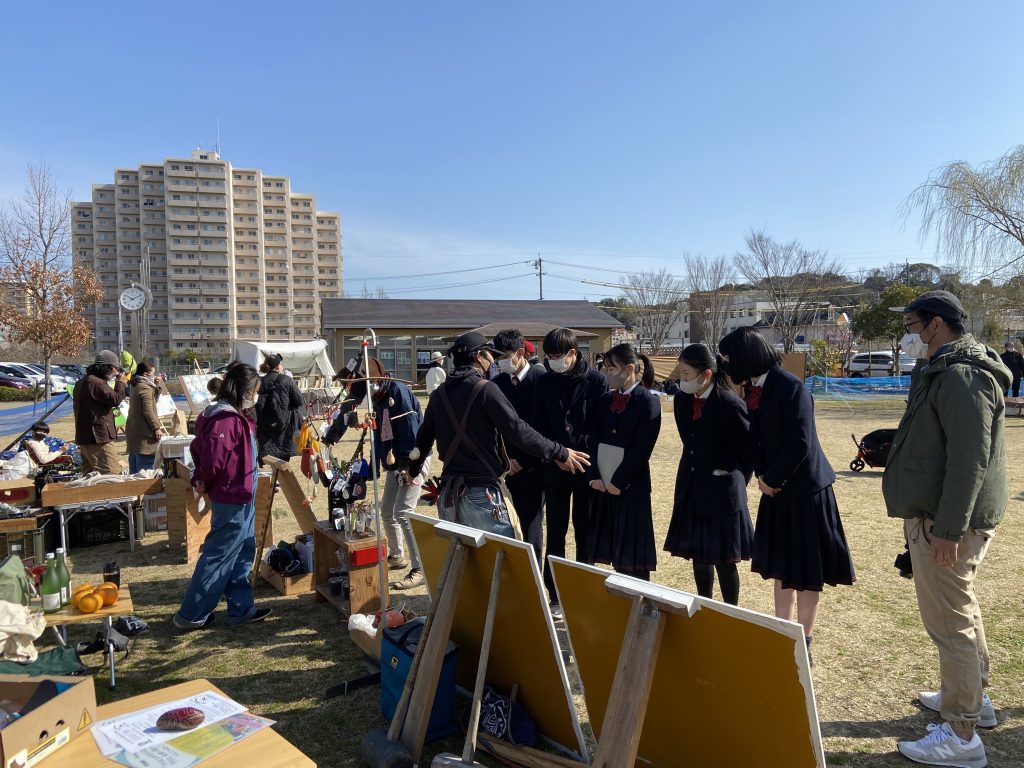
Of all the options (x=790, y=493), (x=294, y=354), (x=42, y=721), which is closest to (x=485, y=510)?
(x=790, y=493)

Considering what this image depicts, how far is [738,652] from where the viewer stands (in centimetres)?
189

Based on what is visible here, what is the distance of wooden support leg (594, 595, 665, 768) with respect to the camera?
6.17 ft

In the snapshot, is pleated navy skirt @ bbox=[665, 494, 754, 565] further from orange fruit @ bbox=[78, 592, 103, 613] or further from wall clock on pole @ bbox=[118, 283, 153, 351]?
wall clock on pole @ bbox=[118, 283, 153, 351]

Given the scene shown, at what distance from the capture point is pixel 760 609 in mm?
4359

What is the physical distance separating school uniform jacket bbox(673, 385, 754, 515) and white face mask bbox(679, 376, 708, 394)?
0.07 m

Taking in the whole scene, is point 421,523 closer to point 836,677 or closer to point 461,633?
point 461,633

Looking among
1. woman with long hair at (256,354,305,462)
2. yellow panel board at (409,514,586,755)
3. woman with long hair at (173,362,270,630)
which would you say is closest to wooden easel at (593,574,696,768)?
yellow panel board at (409,514,586,755)

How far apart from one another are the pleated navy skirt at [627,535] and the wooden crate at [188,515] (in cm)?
302

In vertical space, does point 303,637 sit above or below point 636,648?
below

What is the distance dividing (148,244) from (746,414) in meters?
84.9

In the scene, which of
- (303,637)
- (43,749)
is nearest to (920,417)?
(43,749)

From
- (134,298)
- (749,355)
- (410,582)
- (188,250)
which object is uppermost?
(188,250)

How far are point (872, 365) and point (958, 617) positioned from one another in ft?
112

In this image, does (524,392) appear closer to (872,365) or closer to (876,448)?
(876,448)
